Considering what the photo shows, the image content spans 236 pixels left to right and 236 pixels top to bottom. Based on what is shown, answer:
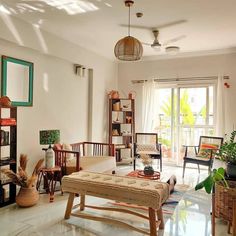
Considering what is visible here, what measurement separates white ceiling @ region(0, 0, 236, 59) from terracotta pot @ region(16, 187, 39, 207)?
2374mm

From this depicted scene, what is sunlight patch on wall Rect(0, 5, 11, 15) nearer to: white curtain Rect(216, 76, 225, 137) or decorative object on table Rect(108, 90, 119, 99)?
decorative object on table Rect(108, 90, 119, 99)

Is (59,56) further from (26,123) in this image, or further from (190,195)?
(190,195)

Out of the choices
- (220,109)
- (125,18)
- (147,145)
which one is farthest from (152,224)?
(220,109)

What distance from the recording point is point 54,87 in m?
4.44

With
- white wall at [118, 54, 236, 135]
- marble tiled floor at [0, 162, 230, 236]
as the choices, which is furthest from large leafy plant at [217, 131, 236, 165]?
white wall at [118, 54, 236, 135]

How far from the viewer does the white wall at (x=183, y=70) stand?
5152 millimetres

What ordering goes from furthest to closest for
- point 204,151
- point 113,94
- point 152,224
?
→ point 113,94 < point 204,151 < point 152,224

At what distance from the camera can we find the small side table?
3.45 meters

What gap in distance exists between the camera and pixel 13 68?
365cm

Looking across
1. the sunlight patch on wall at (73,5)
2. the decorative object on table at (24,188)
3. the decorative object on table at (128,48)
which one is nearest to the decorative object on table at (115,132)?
the decorative object on table at (24,188)

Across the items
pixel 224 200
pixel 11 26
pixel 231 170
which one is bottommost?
pixel 224 200

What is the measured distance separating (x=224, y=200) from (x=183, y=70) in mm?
3692

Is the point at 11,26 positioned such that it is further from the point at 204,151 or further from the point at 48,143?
the point at 204,151

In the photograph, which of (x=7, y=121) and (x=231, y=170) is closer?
(x=231, y=170)
